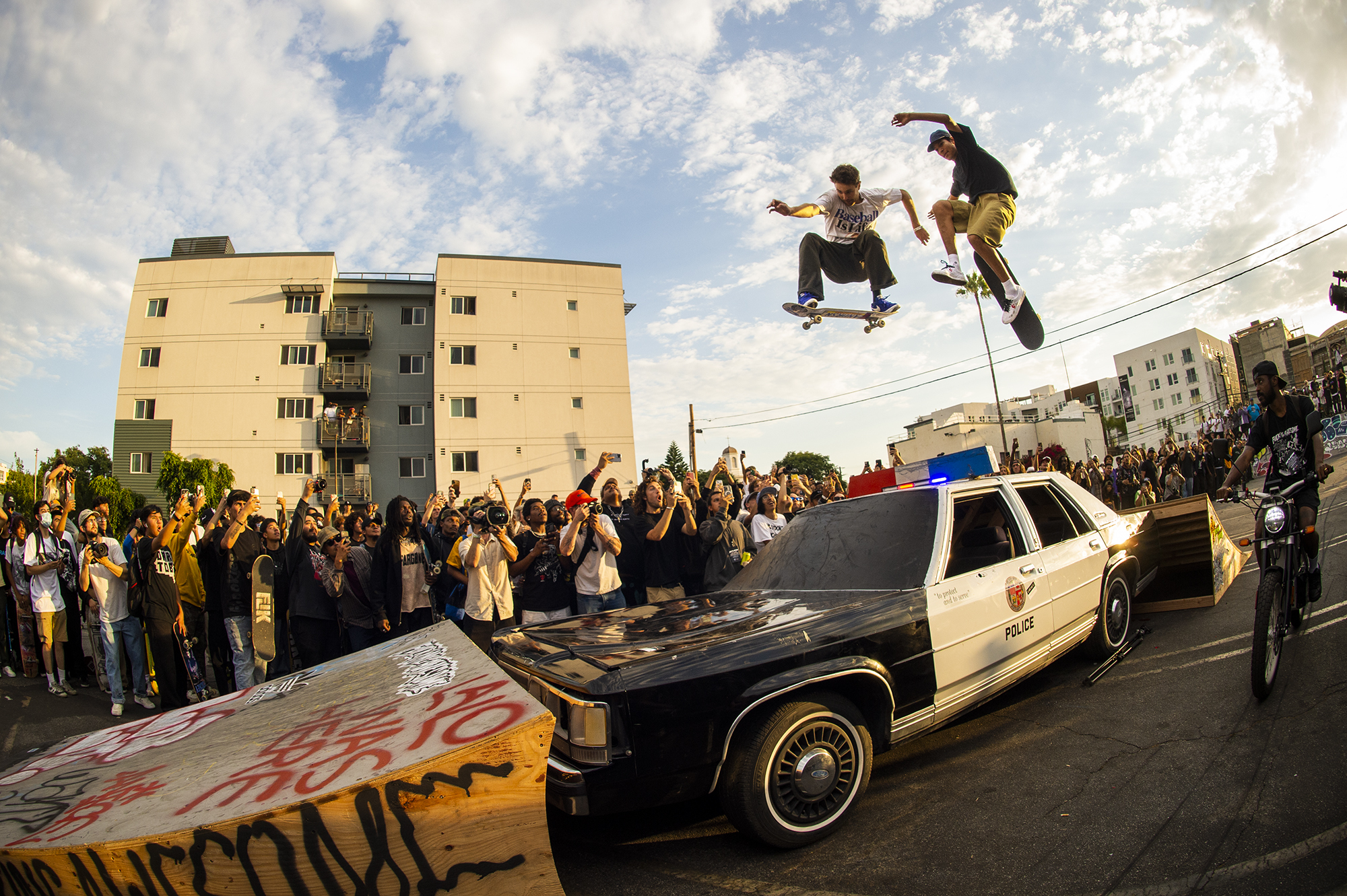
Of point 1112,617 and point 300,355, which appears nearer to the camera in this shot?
point 1112,617

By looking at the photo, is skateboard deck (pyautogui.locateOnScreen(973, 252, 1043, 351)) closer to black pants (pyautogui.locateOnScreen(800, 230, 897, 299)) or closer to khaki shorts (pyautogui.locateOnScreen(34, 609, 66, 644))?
black pants (pyautogui.locateOnScreen(800, 230, 897, 299))

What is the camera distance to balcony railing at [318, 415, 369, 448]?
101 ft

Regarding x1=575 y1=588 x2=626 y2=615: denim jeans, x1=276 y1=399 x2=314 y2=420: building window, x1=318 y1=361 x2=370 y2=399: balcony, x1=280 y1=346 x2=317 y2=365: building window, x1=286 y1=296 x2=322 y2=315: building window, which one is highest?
x1=286 y1=296 x2=322 y2=315: building window

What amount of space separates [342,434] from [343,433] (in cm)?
4

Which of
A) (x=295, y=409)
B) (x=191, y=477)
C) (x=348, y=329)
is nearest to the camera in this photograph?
(x=191, y=477)

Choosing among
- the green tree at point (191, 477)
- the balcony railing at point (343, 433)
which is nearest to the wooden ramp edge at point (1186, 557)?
the green tree at point (191, 477)

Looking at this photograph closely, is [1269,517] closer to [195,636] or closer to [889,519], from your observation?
[889,519]

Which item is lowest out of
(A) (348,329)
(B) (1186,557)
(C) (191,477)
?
(B) (1186,557)

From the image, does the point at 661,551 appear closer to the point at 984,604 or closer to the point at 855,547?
the point at 855,547

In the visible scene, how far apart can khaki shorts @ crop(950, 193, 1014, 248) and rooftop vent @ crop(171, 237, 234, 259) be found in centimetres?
3824

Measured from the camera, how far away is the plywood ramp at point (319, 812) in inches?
78.9

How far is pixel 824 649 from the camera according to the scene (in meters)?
2.96

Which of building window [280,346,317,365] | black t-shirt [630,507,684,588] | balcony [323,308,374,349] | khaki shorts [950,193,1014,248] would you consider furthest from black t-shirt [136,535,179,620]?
building window [280,346,317,365]

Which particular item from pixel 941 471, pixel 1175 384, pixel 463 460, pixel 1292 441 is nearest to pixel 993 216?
pixel 941 471
